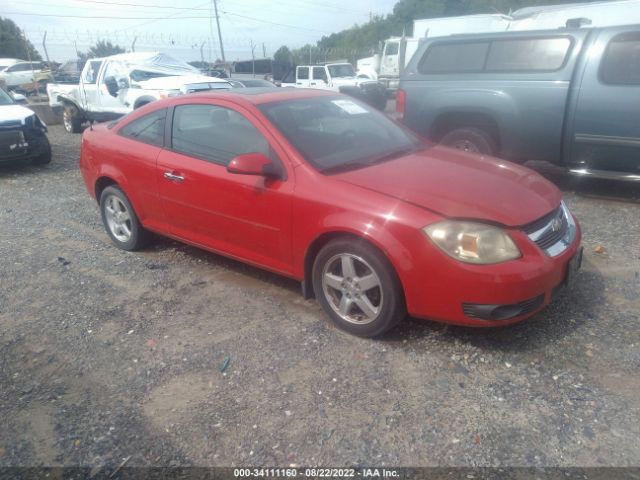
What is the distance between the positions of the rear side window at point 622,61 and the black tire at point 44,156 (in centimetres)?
863

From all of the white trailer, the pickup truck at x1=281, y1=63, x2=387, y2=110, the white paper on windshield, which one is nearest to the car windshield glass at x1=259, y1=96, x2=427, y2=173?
the white paper on windshield

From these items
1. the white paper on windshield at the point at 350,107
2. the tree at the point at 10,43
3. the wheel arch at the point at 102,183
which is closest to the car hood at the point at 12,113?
the wheel arch at the point at 102,183

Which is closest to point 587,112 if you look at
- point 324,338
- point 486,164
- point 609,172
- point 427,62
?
point 609,172

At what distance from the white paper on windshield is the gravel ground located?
1.51m

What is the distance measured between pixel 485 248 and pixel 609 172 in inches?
144

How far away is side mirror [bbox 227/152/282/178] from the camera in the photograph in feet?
10.4

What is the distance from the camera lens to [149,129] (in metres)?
4.27

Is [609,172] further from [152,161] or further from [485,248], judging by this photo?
[152,161]

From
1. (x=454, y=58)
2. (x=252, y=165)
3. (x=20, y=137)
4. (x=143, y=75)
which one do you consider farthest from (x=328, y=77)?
(x=252, y=165)

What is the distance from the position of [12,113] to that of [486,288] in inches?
344

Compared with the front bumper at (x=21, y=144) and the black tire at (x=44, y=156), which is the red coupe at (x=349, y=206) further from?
the black tire at (x=44, y=156)

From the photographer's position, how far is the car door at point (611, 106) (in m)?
5.30

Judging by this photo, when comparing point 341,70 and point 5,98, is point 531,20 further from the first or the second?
point 5,98

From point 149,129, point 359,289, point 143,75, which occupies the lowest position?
point 359,289
